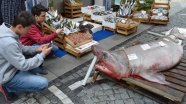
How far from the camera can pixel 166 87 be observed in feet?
9.20

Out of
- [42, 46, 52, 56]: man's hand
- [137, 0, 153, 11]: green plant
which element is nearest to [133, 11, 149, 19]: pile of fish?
[137, 0, 153, 11]: green plant

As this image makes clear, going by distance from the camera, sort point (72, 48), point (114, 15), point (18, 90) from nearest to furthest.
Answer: point (18, 90) < point (72, 48) < point (114, 15)

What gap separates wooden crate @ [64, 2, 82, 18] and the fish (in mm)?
3728

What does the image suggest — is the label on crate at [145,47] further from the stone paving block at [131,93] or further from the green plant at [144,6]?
the green plant at [144,6]

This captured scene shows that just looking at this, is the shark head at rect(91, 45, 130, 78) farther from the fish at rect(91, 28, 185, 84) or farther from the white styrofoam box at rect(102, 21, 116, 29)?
the white styrofoam box at rect(102, 21, 116, 29)

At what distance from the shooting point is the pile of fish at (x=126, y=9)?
617cm

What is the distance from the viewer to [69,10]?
658cm

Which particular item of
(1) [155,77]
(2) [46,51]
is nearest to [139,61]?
(1) [155,77]

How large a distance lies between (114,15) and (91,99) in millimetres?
3691

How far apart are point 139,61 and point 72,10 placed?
4.05 metres

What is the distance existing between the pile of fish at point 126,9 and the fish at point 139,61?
293 cm

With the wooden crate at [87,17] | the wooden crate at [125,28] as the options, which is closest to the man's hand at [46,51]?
the wooden crate at [125,28]

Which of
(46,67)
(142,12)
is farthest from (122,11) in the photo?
(46,67)

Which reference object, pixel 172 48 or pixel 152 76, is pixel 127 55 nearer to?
pixel 152 76
